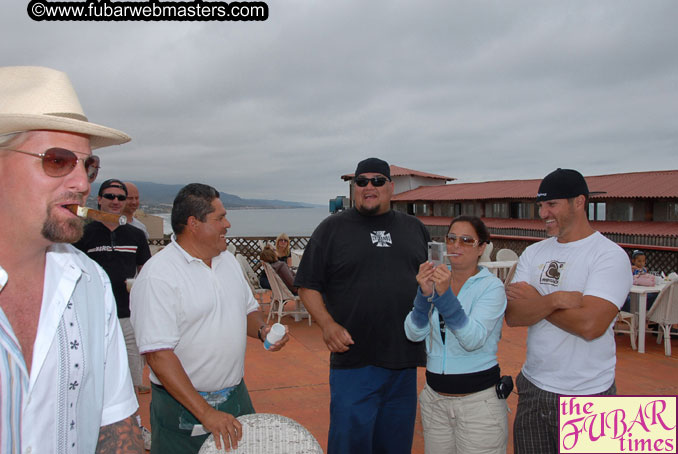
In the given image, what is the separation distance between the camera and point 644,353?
5812mm

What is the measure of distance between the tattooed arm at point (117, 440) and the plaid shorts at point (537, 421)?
1.97 meters

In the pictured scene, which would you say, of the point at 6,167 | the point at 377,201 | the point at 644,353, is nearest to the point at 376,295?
the point at 377,201

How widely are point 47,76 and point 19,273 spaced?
56 cm

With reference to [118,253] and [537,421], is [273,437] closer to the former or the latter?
[537,421]

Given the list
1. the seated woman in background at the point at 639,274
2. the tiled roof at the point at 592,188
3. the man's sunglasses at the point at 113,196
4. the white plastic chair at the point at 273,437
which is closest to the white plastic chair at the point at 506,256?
the seated woman in background at the point at 639,274

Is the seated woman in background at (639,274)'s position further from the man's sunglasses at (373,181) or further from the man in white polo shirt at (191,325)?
the man in white polo shirt at (191,325)

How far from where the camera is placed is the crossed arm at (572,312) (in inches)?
83.4

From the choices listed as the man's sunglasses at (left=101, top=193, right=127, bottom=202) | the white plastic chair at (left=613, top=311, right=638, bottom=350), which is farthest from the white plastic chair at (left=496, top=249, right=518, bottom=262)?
the man's sunglasses at (left=101, top=193, right=127, bottom=202)

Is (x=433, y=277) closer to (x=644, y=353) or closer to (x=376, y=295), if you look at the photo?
(x=376, y=295)

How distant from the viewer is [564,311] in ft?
7.14

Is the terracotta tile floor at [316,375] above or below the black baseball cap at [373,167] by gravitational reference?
below

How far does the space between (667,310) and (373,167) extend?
17.7 feet

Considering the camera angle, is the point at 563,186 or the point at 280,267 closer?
the point at 563,186

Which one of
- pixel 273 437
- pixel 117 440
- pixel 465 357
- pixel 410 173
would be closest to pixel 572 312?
pixel 465 357
